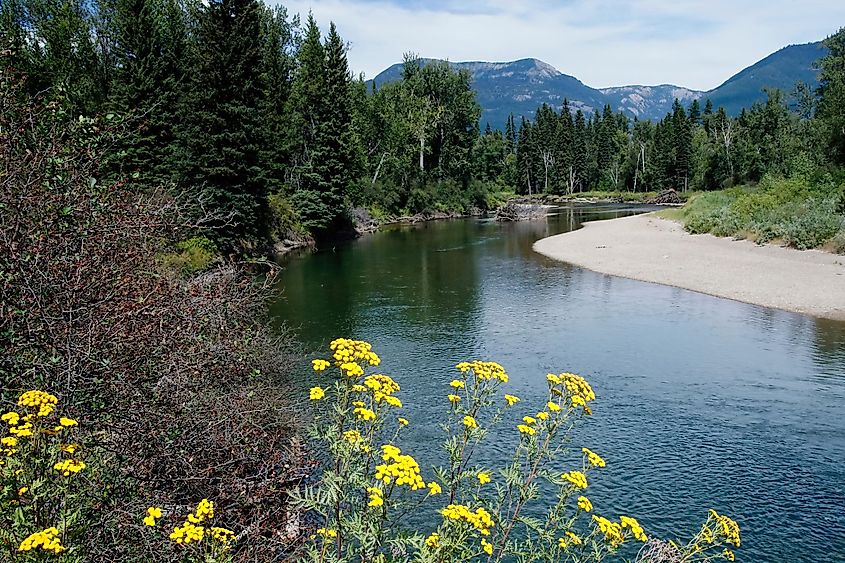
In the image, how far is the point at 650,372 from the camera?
44.7 feet

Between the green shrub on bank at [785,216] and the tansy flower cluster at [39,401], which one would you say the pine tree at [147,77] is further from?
the green shrub on bank at [785,216]

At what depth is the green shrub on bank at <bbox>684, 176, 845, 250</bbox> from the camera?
26.4m

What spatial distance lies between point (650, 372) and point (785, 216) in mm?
21180

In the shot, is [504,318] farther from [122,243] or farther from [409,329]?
[122,243]

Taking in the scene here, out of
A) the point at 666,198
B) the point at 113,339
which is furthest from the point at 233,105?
the point at 666,198

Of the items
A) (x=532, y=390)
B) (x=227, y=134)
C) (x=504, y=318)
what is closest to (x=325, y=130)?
(x=227, y=134)

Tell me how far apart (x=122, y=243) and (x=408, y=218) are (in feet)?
167

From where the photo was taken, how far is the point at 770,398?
11883mm

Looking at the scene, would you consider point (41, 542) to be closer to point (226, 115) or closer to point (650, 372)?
point (650, 372)

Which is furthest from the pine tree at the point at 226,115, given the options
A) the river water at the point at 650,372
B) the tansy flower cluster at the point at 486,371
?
the tansy flower cluster at the point at 486,371

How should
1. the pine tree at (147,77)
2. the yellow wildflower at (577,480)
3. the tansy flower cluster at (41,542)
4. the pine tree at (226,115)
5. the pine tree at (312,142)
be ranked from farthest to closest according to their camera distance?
the pine tree at (312,142) < the pine tree at (147,77) < the pine tree at (226,115) < the yellow wildflower at (577,480) < the tansy flower cluster at (41,542)

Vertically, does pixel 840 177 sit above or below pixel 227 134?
below

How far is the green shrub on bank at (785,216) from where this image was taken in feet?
86.7

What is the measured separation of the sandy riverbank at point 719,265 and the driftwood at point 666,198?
42013 mm
